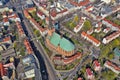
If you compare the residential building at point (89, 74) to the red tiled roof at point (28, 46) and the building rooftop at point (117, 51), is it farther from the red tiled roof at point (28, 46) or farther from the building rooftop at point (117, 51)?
the red tiled roof at point (28, 46)

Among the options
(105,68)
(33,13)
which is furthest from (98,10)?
(105,68)

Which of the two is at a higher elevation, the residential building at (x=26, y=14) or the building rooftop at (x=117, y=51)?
the residential building at (x=26, y=14)

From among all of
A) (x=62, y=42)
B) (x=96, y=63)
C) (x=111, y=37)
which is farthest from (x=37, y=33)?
(x=111, y=37)

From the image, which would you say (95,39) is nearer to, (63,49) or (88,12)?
(63,49)

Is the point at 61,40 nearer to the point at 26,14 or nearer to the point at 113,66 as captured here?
the point at 113,66

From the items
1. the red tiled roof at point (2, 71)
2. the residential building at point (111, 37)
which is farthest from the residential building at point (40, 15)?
the red tiled roof at point (2, 71)

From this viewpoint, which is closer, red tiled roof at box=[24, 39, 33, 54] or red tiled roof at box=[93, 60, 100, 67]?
red tiled roof at box=[93, 60, 100, 67]

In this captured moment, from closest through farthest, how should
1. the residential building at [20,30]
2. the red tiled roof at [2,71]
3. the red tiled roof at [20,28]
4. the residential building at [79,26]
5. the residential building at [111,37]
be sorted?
the red tiled roof at [2,71] → the residential building at [111,37] → the residential building at [20,30] → the red tiled roof at [20,28] → the residential building at [79,26]

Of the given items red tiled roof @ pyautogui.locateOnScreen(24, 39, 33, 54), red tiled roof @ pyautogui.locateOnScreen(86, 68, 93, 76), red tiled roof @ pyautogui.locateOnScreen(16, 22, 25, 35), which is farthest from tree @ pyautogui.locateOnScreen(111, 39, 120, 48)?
red tiled roof @ pyautogui.locateOnScreen(16, 22, 25, 35)

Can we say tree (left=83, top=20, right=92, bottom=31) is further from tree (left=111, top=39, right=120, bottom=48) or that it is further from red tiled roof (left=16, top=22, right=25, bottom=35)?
red tiled roof (left=16, top=22, right=25, bottom=35)
